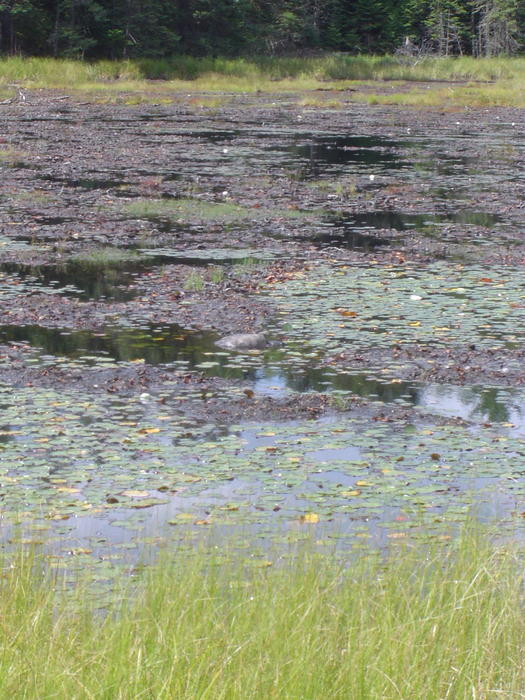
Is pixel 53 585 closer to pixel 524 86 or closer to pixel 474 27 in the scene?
pixel 524 86

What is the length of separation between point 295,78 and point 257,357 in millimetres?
43977

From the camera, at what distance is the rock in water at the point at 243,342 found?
28.1 ft

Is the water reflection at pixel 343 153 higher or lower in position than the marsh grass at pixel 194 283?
higher

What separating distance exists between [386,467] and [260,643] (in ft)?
8.51

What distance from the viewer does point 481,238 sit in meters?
13.9

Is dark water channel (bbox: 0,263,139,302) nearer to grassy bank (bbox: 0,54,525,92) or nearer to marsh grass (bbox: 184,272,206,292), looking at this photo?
marsh grass (bbox: 184,272,206,292)

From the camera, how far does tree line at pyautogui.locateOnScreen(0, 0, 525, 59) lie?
48375mm

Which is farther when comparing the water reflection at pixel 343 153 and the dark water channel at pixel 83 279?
the water reflection at pixel 343 153

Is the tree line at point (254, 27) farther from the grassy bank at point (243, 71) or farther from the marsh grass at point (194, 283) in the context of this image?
the marsh grass at point (194, 283)

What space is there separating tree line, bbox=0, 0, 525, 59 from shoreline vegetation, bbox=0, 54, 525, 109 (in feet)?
7.17

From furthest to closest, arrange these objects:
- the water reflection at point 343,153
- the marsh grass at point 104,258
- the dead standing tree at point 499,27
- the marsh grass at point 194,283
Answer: the dead standing tree at point 499,27
the water reflection at point 343,153
the marsh grass at point 104,258
the marsh grass at point 194,283

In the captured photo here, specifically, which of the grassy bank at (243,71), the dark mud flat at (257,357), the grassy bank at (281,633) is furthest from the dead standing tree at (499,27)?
the grassy bank at (281,633)

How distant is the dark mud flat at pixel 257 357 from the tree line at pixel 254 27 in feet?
103

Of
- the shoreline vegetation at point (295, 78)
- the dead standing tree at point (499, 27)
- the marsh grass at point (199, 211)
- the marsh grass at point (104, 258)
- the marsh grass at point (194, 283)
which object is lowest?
the marsh grass at point (194, 283)
